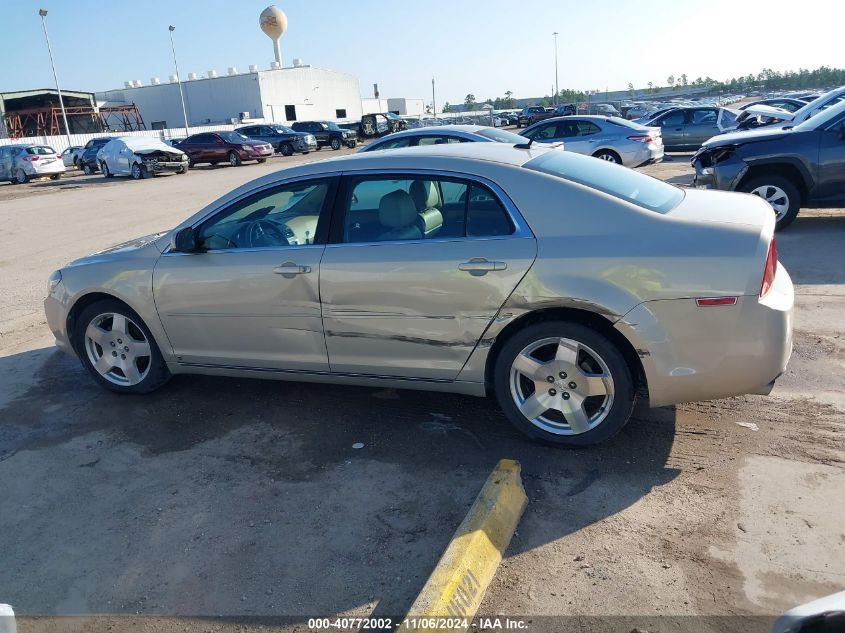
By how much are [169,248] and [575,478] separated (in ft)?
10.0

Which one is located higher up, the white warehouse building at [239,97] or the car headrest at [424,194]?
the white warehouse building at [239,97]

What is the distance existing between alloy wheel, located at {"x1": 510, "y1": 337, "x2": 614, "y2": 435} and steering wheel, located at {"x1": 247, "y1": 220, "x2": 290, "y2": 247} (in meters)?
1.79

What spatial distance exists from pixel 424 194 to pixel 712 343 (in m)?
1.83

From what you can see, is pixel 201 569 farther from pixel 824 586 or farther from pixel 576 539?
pixel 824 586

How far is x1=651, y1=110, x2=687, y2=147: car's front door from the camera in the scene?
20406 mm

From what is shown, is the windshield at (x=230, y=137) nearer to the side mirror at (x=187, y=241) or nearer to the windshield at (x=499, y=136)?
the windshield at (x=499, y=136)

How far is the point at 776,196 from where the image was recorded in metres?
8.58

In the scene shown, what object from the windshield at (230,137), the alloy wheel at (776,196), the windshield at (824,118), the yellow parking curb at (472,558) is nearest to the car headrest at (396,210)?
the yellow parking curb at (472,558)

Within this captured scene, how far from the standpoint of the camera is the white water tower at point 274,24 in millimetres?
69688

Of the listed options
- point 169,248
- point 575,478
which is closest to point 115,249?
point 169,248

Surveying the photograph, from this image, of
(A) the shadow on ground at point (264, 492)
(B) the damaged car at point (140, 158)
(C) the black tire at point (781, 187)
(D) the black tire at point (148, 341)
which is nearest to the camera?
(A) the shadow on ground at point (264, 492)

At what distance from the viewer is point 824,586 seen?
2584 millimetres

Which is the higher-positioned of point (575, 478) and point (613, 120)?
point (613, 120)

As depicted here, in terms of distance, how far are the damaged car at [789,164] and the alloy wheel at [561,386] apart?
626 cm
